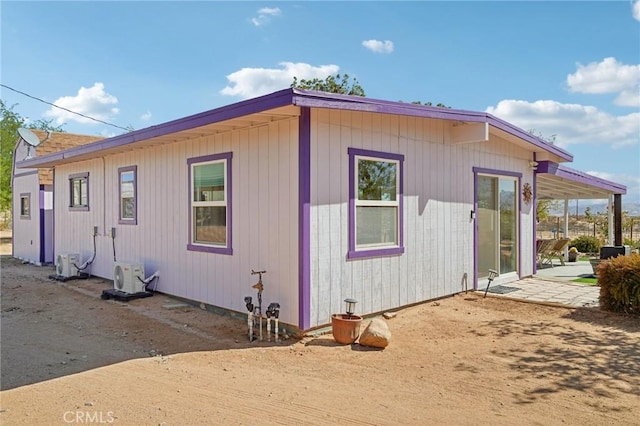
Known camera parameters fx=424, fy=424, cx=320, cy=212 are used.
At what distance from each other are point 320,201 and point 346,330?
60.7 inches

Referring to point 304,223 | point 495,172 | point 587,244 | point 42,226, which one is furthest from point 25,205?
point 587,244

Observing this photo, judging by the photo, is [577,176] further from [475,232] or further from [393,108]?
[393,108]

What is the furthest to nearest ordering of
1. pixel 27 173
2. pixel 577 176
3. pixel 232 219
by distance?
pixel 27 173, pixel 577 176, pixel 232 219

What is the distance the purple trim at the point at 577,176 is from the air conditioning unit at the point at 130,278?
340 inches

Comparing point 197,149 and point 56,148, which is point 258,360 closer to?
point 197,149

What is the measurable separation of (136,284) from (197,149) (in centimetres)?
276

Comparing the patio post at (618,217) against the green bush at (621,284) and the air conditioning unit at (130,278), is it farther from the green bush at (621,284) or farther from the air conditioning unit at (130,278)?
the air conditioning unit at (130,278)

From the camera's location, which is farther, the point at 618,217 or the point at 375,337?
the point at 618,217

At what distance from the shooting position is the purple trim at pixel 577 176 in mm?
9516

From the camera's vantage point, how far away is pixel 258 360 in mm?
4340

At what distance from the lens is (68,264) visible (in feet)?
32.0

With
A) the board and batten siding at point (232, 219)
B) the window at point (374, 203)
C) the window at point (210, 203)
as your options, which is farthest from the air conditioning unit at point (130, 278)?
the window at point (374, 203)

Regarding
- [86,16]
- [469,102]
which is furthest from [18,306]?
[469,102]

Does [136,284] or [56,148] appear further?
[56,148]
